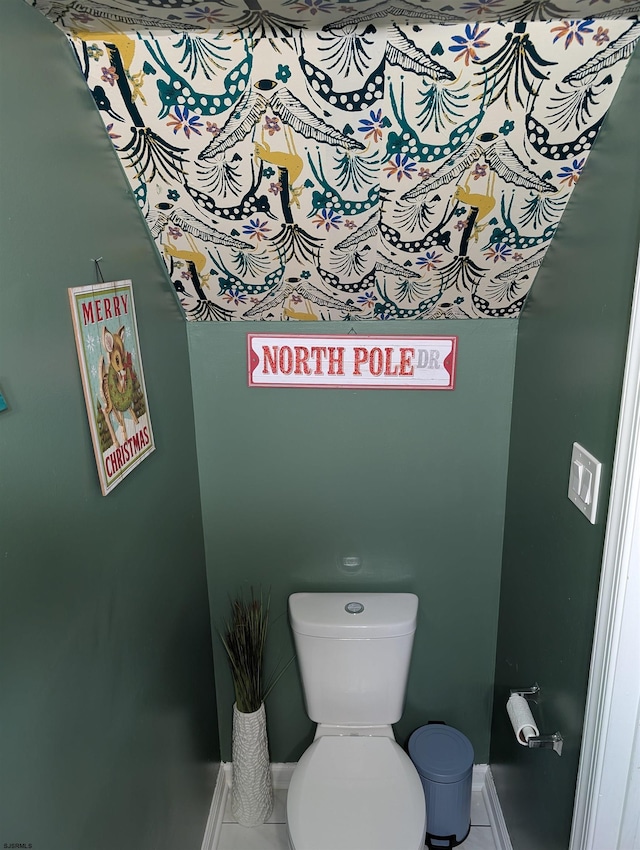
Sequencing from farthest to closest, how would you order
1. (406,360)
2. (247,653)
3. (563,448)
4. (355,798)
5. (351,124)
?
(247,653), (406,360), (355,798), (563,448), (351,124)

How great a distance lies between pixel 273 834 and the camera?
6.23 feet

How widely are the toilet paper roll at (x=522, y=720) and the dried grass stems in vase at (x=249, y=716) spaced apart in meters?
0.79

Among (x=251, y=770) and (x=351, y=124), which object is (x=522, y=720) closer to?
(x=251, y=770)

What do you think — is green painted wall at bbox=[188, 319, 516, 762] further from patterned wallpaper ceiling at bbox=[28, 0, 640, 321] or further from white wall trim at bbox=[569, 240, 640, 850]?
white wall trim at bbox=[569, 240, 640, 850]

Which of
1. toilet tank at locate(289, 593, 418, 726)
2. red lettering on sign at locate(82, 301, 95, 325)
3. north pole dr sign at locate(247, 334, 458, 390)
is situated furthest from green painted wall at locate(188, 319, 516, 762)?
red lettering on sign at locate(82, 301, 95, 325)

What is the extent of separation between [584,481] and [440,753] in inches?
45.5

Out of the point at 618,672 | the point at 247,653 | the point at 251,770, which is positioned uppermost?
the point at 618,672

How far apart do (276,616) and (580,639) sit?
1.03m

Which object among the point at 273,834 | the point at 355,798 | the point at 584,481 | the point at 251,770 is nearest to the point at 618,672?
the point at 584,481

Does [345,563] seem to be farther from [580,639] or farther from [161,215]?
[161,215]

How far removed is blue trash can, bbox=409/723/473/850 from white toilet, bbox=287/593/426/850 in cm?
17

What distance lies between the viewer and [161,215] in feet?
4.32

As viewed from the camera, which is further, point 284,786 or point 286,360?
point 284,786

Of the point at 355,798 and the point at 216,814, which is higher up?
the point at 355,798
